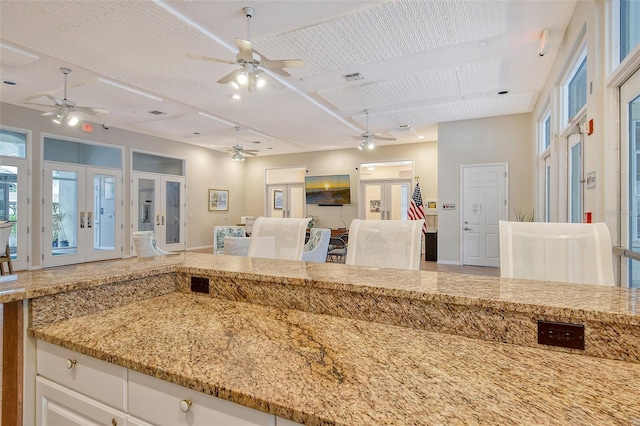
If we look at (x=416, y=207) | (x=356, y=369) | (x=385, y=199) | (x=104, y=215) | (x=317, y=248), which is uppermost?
(x=385, y=199)

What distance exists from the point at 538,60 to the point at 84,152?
27.7 ft

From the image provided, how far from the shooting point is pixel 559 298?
105 centimetres

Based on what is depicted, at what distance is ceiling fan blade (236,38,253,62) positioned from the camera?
2979mm

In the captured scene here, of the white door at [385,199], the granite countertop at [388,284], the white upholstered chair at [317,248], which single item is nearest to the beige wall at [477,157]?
the white door at [385,199]

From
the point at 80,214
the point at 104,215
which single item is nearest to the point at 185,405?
the point at 80,214

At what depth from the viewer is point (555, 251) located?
1.65 meters

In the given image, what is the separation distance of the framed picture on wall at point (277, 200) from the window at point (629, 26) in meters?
9.21

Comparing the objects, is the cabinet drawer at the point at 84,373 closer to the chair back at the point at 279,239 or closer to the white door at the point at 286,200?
the chair back at the point at 279,239

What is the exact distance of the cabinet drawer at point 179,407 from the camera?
75 cm

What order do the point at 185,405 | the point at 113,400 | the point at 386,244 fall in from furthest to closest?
the point at 386,244
the point at 113,400
the point at 185,405

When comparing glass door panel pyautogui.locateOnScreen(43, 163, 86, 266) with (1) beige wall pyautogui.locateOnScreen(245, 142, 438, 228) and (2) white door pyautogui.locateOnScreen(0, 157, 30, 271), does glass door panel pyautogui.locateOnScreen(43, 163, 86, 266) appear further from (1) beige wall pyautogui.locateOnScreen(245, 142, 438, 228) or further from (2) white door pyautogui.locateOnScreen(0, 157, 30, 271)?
(1) beige wall pyautogui.locateOnScreen(245, 142, 438, 228)

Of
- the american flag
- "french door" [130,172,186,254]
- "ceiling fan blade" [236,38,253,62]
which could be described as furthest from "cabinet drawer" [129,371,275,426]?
"french door" [130,172,186,254]

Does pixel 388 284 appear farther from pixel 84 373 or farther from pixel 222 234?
pixel 222 234

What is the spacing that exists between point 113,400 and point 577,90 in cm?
490
